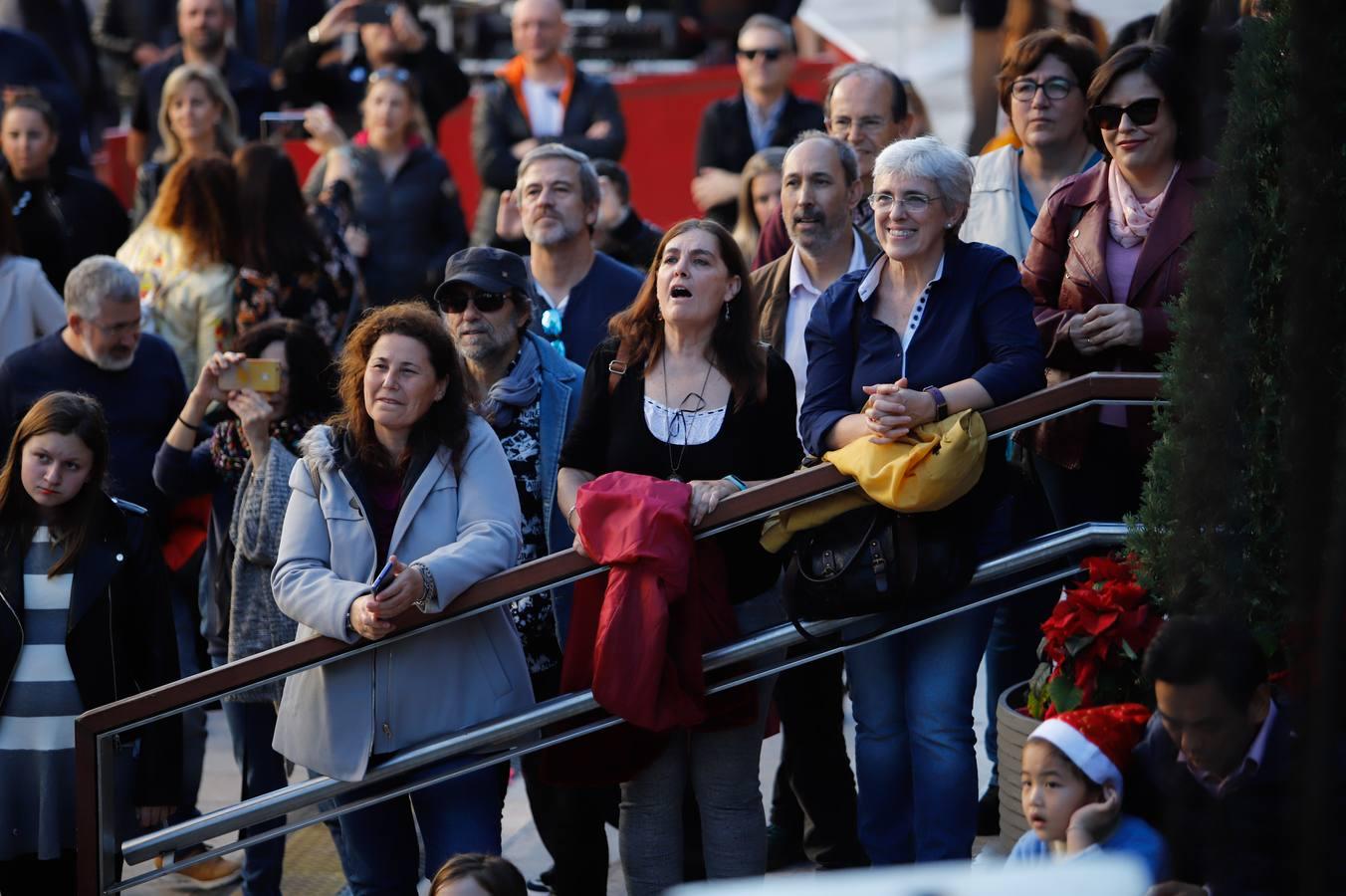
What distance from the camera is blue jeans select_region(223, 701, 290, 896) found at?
21.5 ft

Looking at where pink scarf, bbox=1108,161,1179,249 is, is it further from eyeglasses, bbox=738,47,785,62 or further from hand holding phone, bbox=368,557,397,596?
eyeglasses, bbox=738,47,785,62

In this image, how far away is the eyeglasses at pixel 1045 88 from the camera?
6.54 meters

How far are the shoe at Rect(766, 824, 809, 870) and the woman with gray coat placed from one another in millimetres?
1215

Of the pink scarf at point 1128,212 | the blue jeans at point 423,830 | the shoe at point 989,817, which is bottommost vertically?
the shoe at point 989,817

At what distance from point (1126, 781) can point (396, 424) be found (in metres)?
2.27

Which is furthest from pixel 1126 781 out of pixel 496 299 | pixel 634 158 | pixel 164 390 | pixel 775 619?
pixel 634 158

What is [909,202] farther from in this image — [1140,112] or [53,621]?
[53,621]

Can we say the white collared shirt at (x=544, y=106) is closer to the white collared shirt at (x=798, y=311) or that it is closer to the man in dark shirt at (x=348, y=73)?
the man in dark shirt at (x=348, y=73)

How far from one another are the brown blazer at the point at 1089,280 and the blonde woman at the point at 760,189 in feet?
6.73

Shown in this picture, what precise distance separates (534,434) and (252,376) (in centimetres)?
102

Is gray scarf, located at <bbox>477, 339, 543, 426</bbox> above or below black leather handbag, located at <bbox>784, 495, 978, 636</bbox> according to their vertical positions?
above

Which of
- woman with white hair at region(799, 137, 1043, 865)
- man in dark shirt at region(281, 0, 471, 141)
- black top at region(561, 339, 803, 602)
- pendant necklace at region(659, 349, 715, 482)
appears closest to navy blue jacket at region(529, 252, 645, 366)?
black top at region(561, 339, 803, 602)

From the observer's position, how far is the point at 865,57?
574 inches

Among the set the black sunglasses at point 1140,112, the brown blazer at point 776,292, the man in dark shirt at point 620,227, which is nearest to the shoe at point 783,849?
the brown blazer at point 776,292
